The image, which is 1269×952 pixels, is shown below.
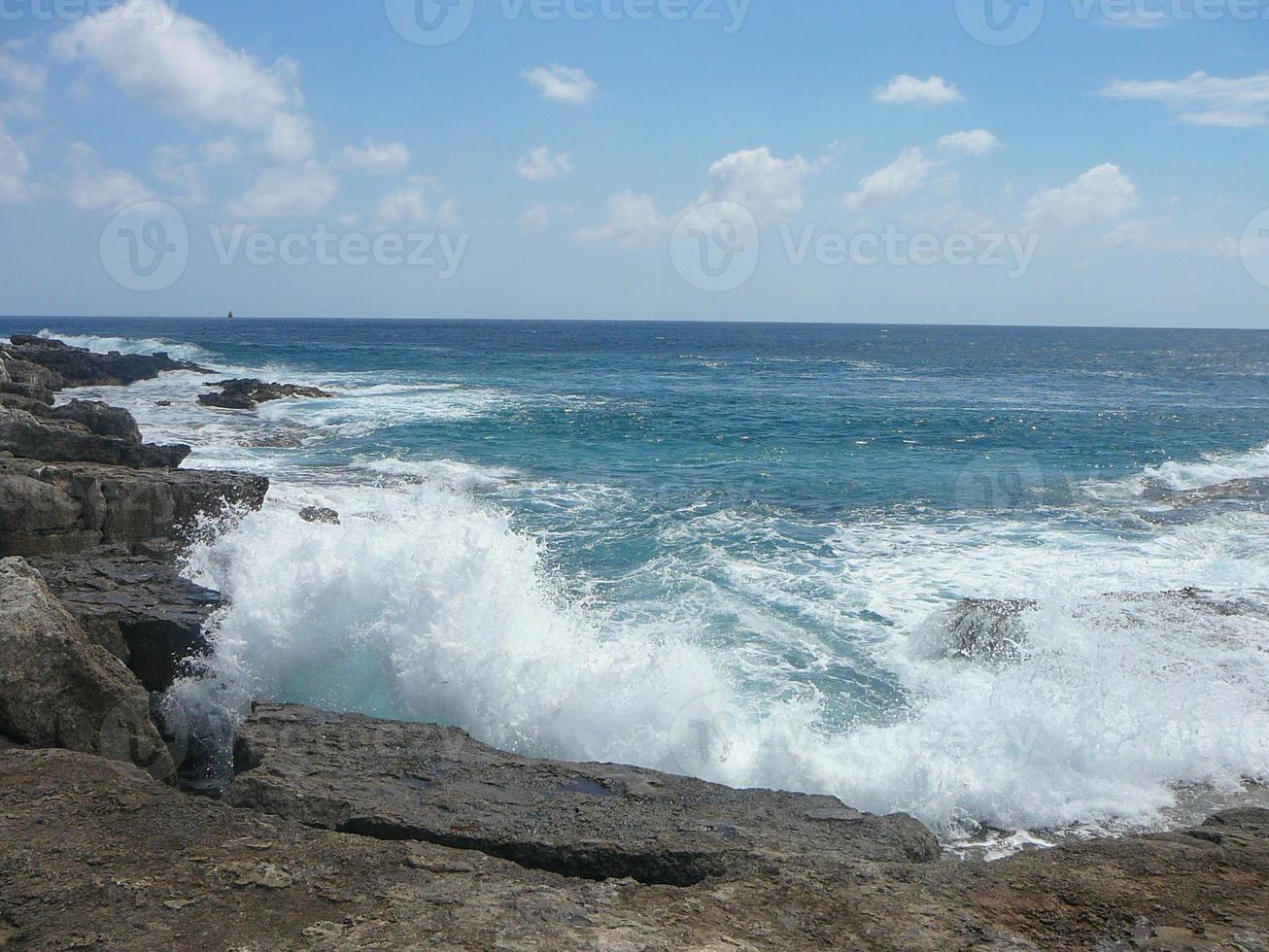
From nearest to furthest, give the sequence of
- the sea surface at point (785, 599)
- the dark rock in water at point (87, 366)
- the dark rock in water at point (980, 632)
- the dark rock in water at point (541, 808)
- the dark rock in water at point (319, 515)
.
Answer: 1. the dark rock in water at point (541, 808)
2. the sea surface at point (785, 599)
3. the dark rock in water at point (980, 632)
4. the dark rock in water at point (319, 515)
5. the dark rock in water at point (87, 366)

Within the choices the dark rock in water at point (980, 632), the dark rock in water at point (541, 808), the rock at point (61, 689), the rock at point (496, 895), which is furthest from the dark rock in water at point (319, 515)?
the dark rock in water at point (980, 632)

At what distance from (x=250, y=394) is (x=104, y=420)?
14.2 m

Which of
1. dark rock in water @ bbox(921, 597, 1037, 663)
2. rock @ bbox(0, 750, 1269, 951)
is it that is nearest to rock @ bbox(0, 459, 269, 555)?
rock @ bbox(0, 750, 1269, 951)

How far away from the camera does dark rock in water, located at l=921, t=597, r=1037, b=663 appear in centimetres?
1000

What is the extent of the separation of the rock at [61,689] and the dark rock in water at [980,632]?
780 cm

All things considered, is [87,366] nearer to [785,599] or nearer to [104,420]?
[104,420]

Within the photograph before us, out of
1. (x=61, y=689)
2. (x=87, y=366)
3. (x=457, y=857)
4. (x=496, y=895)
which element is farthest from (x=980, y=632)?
(x=87, y=366)

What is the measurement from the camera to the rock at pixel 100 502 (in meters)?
9.66

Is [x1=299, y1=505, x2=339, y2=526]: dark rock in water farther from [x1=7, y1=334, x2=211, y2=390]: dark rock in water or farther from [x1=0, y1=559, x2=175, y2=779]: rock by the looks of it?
[x1=7, y1=334, x2=211, y2=390]: dark rock in water

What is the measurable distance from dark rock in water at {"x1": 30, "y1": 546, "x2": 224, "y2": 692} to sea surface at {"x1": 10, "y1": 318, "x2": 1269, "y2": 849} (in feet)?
0.96

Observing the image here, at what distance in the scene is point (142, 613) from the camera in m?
7.79

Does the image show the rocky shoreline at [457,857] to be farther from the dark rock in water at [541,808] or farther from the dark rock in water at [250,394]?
the dark rock in water at [250,394]

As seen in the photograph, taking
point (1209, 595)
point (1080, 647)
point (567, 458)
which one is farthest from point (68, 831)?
point (567, 458)

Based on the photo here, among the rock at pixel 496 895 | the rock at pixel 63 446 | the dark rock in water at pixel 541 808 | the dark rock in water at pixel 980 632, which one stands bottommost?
the dark rock in water at pixel 980 632
